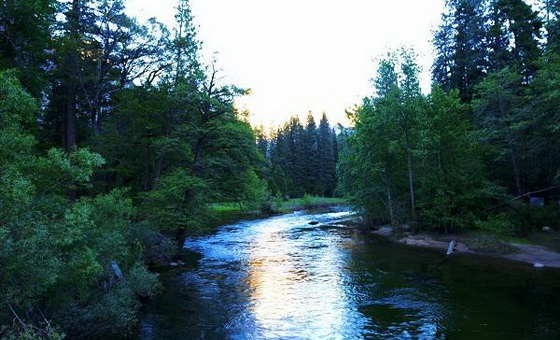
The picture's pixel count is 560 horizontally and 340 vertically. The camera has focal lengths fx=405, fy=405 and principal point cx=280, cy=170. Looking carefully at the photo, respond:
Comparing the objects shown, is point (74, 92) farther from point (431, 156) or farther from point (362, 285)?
point (431, 156)

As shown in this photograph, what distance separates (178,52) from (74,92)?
8340mm

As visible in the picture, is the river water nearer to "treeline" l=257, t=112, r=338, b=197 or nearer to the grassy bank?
the grassy bank

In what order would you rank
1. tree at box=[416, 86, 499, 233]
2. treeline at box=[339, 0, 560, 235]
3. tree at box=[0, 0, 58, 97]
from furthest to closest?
tree at box=[416, 86, 499, 233], treeline at box=[339, 0, 560, 235], tree at box=[0, 0, 58, 97]

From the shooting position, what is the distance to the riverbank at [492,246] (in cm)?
2275

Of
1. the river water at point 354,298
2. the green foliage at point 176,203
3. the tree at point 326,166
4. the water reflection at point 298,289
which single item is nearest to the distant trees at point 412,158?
the river water at point 354,298

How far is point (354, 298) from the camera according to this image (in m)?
16.8

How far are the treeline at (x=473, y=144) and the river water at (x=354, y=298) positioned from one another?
22.0ft

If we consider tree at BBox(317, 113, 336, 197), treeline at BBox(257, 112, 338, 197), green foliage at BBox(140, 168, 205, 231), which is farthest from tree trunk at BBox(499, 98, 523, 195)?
tree at BBox(317, 113, 336, 197)

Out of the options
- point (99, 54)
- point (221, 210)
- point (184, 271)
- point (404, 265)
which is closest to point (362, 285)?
point (404, 265)

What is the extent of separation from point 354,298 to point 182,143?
14.5m

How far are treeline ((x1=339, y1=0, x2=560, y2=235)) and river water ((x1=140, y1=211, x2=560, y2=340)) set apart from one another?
672 cm

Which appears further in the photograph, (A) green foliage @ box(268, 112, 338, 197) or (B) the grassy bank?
(A) green foliage @ box(268, 112, 338, 197)

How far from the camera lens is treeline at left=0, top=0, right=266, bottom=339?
32.6ft

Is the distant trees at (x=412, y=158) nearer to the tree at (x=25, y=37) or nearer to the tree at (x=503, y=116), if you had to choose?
the tree at (x=503, y=116)
